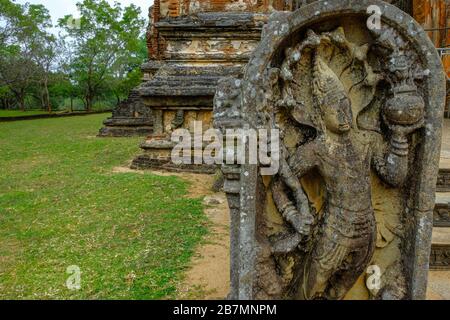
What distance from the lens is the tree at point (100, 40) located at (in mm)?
28875

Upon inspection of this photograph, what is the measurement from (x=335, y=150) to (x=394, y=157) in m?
0.35

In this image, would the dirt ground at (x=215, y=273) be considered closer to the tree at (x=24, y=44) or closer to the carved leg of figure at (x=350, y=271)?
the carved leg of figure at (x=350, y=271)

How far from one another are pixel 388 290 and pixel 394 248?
0.27 meters

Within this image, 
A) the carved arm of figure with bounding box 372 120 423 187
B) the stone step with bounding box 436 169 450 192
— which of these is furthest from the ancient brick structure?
the carved arm of figure with bounding box 372 120 423 187

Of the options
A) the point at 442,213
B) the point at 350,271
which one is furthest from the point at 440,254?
the point at 350,271

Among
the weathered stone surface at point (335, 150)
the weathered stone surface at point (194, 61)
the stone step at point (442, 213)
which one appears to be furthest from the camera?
the weathered stone surface at point (194, 61)

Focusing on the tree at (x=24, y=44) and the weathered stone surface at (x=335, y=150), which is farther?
the tree at (x=24, y=44)

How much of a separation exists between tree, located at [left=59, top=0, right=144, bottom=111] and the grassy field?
23.3 metres

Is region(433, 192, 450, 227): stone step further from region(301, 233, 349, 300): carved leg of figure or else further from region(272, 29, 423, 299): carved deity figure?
region(301, 233, 349, 300): carved leg of figure

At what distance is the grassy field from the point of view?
3.34m

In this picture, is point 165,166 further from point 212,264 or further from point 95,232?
point 212,264

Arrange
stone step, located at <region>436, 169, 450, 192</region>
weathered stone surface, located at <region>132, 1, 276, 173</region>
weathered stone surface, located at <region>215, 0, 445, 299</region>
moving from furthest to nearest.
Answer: weathered stone surface, located at <region>132, 1, 276, 173</region>
stone step, located at <region>436, 169, 450, 192</region>
weathered stone surface, located at <region>215, 0, 445, 299</region>

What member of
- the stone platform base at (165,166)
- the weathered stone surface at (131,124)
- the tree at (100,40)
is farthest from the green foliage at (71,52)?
the stone platform base at (165,166)

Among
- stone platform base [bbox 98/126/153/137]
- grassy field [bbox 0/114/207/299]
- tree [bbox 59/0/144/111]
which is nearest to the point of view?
grassy field [bbox 0/114/207/299]
